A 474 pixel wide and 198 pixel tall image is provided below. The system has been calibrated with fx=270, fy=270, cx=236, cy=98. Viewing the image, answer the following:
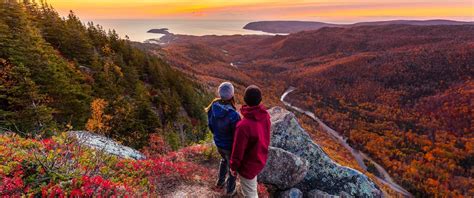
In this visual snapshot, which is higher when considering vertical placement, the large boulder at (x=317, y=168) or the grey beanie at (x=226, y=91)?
the grey beanie at (x=226, y=91)

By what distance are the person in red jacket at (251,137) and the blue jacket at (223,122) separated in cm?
46

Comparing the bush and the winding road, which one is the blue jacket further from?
the winding road

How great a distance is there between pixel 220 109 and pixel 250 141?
1.14 metres

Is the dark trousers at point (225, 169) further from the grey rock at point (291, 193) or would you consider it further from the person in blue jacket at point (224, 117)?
the grey rock at point (291, 193)

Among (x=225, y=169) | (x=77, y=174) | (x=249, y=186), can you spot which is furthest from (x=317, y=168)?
(x=77, y=174)

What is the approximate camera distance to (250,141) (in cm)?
657

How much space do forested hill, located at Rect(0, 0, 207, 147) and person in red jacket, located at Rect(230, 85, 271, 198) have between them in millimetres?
6422

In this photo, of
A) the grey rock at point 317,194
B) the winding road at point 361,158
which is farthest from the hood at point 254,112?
the winding road at point 361,158

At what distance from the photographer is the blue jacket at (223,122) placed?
6.92 meters

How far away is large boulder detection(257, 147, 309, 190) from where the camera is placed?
10.9 metres

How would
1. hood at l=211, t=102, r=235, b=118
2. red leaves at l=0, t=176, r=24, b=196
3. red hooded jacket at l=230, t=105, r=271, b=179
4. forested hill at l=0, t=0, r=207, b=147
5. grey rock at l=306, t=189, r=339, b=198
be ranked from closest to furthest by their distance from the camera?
red leaves at l=0, t=176, r=24, b=196, red hooded jacket at l=230, t=105, r=271, b=179, hood at l=211, t=102, r=235, b=118, grey rock at l=306, t=189, r=339, b=198, forested hill at l=0, t=0, r=207, b=147

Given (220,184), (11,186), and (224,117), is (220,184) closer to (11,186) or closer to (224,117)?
(224,117)

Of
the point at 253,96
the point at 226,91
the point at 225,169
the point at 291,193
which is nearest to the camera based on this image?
the point at 253,96

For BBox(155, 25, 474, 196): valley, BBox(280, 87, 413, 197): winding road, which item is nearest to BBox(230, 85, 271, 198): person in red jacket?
BBox(280, 87, 413, 197): winding road
